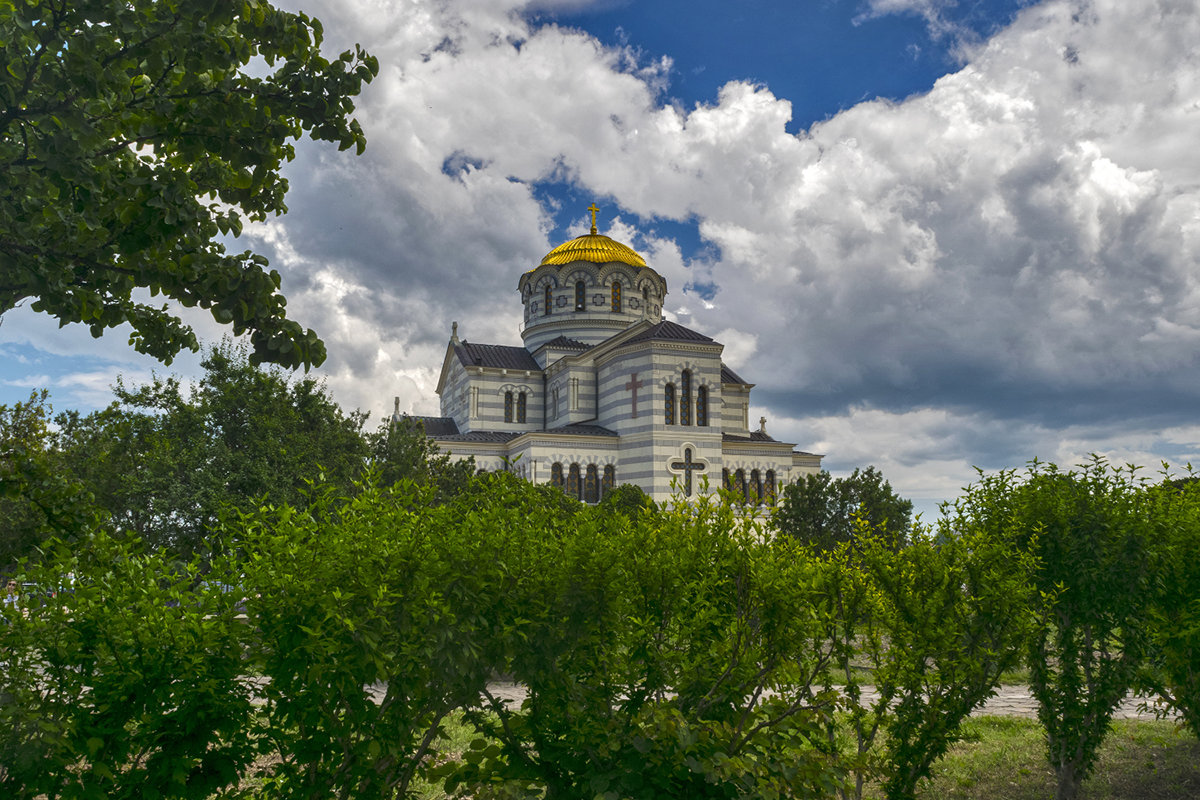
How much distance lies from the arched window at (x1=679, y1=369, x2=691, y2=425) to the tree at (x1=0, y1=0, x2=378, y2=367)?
29435mm

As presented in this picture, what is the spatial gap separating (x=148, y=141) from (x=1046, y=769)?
10645 millimetres

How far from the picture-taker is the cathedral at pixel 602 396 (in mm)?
34125

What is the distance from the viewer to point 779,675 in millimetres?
4973

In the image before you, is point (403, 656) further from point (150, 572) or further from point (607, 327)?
point (607, 327)

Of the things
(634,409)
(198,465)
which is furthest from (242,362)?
(634,409)

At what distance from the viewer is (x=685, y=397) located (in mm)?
34812

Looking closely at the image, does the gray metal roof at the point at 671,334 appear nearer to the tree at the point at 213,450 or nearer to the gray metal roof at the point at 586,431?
the gray metal roof at the point at 586,431

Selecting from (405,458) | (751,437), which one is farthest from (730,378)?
(405,458)

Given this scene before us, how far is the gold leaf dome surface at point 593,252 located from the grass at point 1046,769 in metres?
36.0

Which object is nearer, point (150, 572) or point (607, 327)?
point (150, 572)

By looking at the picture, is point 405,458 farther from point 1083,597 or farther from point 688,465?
point 1083,597

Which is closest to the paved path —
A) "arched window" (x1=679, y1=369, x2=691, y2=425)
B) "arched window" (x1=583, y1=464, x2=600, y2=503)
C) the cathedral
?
the cathedral

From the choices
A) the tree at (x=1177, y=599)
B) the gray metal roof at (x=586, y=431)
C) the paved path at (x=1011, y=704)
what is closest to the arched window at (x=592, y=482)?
the gray metal roof at (x=586, y=431)

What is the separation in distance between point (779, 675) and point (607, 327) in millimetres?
38172
